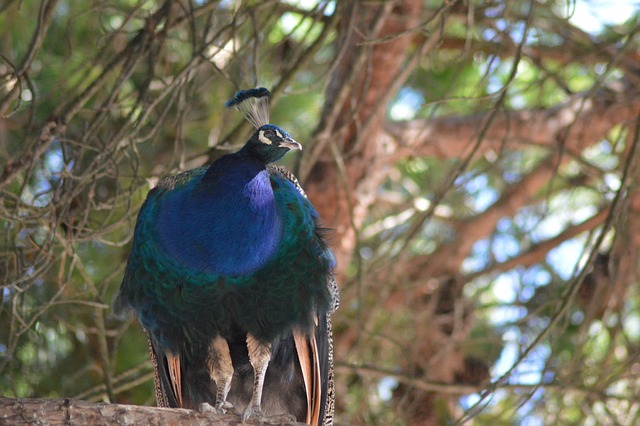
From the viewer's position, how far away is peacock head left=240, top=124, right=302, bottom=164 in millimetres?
3035

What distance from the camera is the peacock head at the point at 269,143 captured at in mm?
3035

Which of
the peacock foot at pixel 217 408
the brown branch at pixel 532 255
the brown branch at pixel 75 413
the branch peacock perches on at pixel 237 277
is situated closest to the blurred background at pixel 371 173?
the brown branch at pixel 532 255

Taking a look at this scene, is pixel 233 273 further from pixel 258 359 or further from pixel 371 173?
pixel 371 173

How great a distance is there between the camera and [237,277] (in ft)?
10.3

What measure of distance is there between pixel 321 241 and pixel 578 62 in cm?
198

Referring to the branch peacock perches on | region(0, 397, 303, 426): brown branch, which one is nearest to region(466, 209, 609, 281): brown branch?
the branch peacock perches on

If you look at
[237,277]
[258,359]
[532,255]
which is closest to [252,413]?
[258,359]

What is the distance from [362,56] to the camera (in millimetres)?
3852

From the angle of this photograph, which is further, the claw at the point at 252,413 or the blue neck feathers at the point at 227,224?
the blue neck feathers at the point at 227,224

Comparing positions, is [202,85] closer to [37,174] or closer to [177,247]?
[37,174]

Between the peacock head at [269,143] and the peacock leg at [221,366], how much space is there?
0.70 meters

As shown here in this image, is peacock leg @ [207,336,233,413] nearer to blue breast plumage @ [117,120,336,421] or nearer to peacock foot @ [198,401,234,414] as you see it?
blue breast plumage @ [117,120,336,421]

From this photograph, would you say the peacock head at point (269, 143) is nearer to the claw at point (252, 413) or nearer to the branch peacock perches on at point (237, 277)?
the branch peacock perches on at point (237, 277)

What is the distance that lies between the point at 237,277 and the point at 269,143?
18.7 inches
